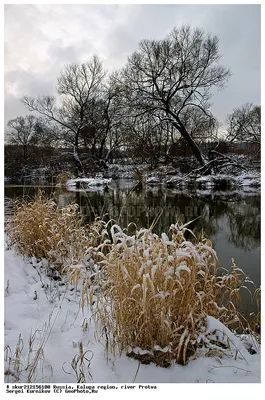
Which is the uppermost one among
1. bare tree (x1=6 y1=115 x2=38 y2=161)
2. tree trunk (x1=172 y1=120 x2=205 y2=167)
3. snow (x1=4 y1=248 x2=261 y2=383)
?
bare tree (x1=6 y1=115 x2=38 y2=161)

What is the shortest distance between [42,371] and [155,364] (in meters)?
0.65

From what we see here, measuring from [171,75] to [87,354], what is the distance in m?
16.7

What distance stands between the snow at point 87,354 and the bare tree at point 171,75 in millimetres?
13910

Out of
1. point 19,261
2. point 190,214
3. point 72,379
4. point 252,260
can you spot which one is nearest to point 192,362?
point 72,379

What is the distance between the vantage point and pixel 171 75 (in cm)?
1573

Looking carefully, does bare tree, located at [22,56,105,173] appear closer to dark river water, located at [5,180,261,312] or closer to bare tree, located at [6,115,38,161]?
bare tree, located at [6,115,38,161]

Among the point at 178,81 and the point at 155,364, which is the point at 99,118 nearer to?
the point at 178,81

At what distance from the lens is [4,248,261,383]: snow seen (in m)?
1.47

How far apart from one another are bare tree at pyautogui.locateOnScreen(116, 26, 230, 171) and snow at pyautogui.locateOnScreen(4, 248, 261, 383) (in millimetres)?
13910

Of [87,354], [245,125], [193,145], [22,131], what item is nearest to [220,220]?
[87,354]

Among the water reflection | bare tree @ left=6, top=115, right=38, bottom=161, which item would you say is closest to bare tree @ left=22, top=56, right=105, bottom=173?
bare tree @ left=6, top=115, right=38, bottom=161

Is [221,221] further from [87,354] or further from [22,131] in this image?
[22,131]

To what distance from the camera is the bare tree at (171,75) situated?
15.1 meters
